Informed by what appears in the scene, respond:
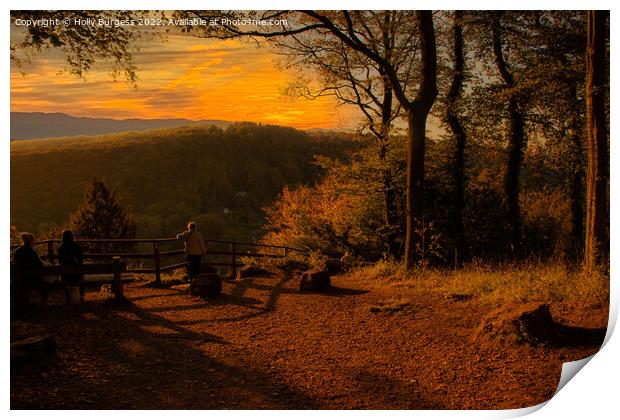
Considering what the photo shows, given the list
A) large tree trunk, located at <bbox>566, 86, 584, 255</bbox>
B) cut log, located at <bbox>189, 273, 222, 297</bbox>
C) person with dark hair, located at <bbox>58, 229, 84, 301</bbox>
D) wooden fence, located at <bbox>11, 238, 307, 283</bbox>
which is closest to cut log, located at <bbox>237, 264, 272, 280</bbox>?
wooden fence, located at <bbox>11, 238, 307, 283</bbox>

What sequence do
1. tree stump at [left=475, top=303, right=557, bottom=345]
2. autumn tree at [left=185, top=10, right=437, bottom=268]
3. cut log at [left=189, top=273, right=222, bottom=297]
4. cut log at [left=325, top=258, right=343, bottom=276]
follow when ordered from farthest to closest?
cut log at [left=325, top=258, right=343, bottom=276], cut log at [left=189, top=273, right=222, bottom=297], autumn tree at [left=185, top=10, right=437, bottom=268], tree stump at [left=475, top=303, right=557, bottom=345]

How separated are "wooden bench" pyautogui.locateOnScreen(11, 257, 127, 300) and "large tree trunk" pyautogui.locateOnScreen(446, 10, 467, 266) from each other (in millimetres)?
8634

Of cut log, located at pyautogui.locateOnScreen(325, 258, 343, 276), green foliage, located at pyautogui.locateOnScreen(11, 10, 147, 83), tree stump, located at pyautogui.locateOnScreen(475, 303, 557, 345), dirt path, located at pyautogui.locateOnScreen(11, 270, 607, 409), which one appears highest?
green foliage, located at pyautogui.locateOnScreen(11, 10, 147, 83)

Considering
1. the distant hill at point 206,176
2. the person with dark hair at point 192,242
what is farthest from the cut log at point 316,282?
the distant hill at point 206,176

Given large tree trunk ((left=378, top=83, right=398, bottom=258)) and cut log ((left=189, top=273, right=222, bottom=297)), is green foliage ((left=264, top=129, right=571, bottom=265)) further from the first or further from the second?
cut log ((left=189, top=273, right=222, bottom=297))

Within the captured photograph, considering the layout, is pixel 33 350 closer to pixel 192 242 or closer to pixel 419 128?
pixel 192 242

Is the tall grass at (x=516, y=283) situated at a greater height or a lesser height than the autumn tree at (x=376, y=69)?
lesser

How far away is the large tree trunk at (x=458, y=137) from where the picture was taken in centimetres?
1275

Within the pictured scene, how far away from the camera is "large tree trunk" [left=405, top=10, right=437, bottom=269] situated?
387 inches

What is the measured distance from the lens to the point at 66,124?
7219mm

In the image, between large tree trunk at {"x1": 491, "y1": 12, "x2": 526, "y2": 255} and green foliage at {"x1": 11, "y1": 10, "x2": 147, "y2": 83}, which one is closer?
green foliage at {"x1": 11, "y1": 10, "x2": 147, "y2": 83}

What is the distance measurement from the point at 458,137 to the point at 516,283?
645 cm

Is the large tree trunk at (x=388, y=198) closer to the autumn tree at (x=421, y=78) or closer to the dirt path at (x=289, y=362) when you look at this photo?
the autumn tree at (x=421, y=78)

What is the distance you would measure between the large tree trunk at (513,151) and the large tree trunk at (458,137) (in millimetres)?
965
